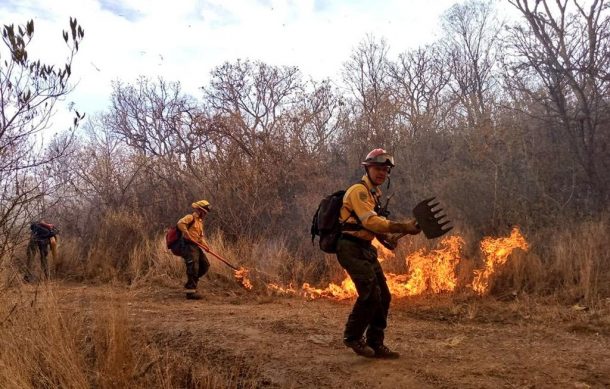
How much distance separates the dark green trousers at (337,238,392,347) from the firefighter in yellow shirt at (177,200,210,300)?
522cm

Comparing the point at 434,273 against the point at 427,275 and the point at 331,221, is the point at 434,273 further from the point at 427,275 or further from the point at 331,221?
the point at 331,221

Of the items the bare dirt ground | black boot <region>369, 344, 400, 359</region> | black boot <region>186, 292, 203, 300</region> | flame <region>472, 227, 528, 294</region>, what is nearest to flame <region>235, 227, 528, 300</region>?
flame <region>472, 227, 528, 294</region>

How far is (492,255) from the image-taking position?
868cm

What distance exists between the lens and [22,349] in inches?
185

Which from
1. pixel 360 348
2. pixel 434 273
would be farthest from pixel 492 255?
pixel 360 348

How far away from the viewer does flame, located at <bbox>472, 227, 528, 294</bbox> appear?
8.19 metres

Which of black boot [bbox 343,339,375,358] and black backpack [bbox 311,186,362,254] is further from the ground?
black backpack [bbox 311,186,362,254]

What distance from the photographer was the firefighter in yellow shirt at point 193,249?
31.3ft

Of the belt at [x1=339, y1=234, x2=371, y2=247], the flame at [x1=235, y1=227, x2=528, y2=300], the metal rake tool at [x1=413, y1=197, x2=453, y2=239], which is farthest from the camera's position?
the flame at [x1=235, y1=227, x2=528, y2=300]

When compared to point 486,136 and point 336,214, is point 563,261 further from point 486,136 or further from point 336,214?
point 486,136

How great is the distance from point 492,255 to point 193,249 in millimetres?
5341

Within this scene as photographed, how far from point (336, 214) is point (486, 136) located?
416 inches

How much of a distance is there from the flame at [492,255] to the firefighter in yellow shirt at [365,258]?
3.72 m

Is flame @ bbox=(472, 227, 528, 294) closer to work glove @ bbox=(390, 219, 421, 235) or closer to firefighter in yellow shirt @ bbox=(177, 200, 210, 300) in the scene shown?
work glove @ bbox=(390, 219, 421, 235)
